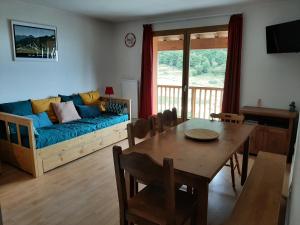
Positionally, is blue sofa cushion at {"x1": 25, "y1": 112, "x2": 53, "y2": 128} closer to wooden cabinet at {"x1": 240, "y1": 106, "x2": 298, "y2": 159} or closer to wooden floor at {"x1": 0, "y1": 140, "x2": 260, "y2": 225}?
wooden floor at {"x1": 0, "y1": 140, "x2": 260, "y2": 225}

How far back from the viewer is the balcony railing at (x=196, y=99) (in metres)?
4.83

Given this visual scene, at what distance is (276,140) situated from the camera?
3.32 m

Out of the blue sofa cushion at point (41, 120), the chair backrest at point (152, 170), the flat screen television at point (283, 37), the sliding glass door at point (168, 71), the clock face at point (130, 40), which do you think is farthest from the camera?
the clock face at point (130, 40)

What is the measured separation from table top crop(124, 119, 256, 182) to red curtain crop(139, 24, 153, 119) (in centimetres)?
253

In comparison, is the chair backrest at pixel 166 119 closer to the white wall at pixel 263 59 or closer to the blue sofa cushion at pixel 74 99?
the white wall at pixel 263 59

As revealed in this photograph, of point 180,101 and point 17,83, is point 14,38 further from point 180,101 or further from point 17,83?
point 180,101

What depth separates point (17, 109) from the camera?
10.8ft

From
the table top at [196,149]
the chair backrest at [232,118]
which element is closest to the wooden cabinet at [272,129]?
the chair backrest at [232,118]

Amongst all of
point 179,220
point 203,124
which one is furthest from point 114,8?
point 179,220

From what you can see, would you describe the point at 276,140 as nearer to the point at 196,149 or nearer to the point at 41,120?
the point at 196,149

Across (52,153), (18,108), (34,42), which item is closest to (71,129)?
(52,153)

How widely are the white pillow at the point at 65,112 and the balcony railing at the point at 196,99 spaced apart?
2149mm

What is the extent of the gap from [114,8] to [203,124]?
2706 millimetres

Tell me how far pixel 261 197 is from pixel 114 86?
4387 millimetres
